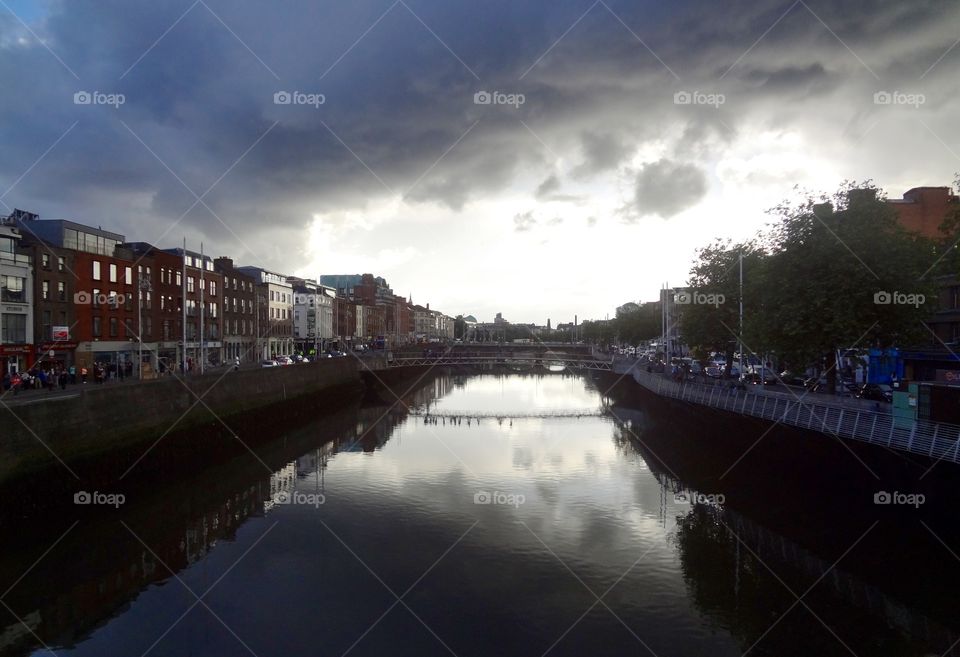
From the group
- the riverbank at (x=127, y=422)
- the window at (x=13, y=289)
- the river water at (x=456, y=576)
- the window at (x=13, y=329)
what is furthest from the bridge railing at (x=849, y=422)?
the window at (x=13, y=289)

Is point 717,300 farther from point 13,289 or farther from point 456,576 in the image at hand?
point 13,289

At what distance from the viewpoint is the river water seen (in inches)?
562

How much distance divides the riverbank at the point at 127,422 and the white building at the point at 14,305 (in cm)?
901

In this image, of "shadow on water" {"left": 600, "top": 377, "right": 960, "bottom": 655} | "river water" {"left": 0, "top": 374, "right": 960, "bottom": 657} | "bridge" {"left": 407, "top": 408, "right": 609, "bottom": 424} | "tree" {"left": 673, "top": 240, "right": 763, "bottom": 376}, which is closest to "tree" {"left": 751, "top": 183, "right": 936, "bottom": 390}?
"shadow on water" {"left": 600, "top": 377, "right": 960, "bottom": 655}

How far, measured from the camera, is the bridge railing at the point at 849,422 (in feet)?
59.8

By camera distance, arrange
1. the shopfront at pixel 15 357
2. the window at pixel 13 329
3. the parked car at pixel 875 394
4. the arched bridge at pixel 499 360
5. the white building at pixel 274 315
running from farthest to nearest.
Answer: the white building at pixel 274 315 → the arched bridge at pixel 499 360 → the window at pixel 13 329 → the shopfront at pixel 15 357 → the parked car at pixel 875 394

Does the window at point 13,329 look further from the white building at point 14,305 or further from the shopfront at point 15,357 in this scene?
the shopfront at point 15,357

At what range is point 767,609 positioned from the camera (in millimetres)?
15742

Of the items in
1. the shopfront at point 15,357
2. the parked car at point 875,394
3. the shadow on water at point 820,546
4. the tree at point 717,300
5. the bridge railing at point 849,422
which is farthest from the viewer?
the tree at point 717,300

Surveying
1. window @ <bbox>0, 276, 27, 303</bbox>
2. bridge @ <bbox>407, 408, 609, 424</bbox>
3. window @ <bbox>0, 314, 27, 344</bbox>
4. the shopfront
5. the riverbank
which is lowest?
bridge @ <bbox>407, 408, 609, 424</bbox>

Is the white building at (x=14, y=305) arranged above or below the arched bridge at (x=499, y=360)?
above

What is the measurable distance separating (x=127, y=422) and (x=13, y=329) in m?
12.5

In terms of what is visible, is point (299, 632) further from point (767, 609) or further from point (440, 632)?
point (767, 609)

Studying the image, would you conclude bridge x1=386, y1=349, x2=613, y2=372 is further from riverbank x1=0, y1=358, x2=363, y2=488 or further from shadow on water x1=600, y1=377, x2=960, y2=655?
shadow on water x1=600, y1=377, x2=960, y2=655
